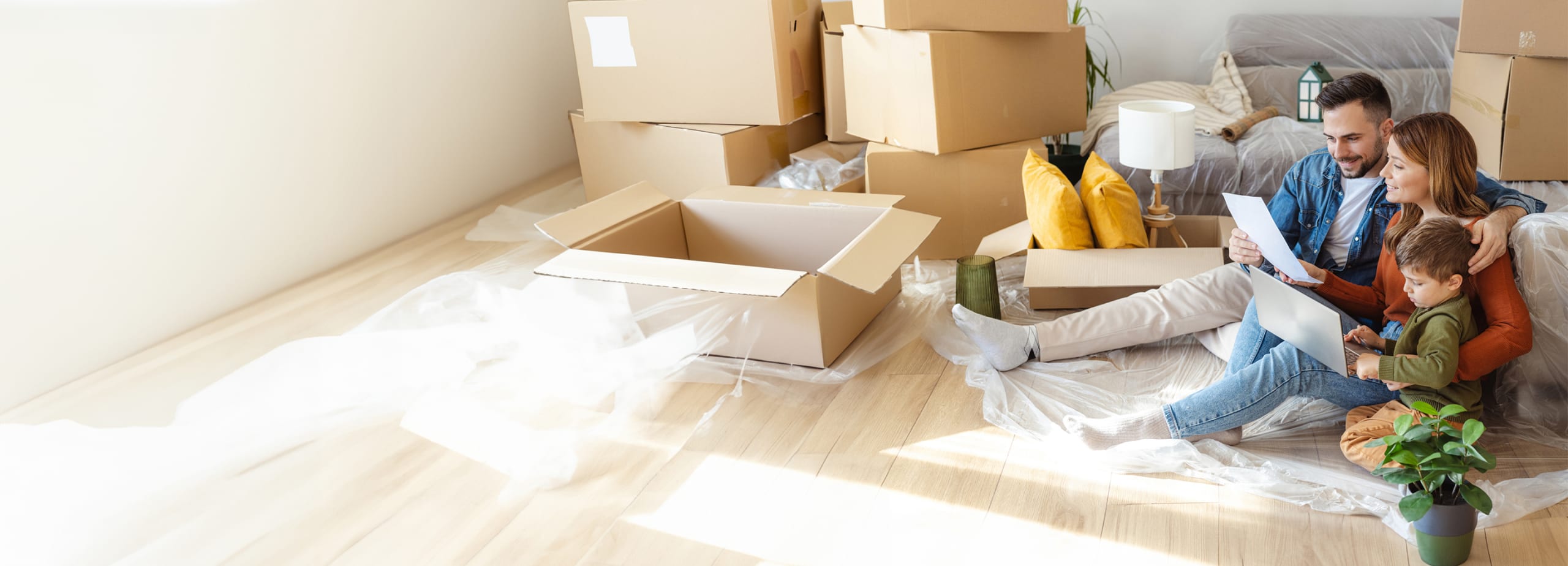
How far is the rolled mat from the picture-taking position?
3.08m

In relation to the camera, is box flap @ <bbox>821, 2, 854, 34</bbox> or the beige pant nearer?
the beige pant

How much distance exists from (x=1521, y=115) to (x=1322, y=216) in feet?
2.67

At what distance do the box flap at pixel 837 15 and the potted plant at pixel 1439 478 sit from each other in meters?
2.22

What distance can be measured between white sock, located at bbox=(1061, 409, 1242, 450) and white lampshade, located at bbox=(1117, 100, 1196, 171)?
938 millimetres

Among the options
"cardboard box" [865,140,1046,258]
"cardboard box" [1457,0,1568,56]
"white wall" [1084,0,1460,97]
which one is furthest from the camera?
"white wall" [1084,0,1460,97]

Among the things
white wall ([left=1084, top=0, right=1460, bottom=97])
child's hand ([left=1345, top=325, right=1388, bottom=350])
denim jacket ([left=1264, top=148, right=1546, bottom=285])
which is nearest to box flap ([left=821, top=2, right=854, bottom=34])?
white wall ([left=1084, top=0, right=1460, bottom=97])

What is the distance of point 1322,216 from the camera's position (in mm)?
1948

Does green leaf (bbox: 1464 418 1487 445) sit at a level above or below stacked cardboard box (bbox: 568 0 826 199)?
below

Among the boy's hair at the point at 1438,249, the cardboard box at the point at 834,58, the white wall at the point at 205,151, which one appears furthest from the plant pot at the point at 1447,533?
the white wall at the point at 205,151

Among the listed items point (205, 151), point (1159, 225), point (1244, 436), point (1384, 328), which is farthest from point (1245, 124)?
point (205, 151)

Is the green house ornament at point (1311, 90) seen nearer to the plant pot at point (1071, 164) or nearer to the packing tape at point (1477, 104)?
the packing tape at point (1477, 104)

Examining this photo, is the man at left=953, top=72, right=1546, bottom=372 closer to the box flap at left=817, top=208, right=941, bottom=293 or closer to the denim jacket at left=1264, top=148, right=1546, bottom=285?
the denim jacket at left=1264, top=148, right=1546, bottom=285

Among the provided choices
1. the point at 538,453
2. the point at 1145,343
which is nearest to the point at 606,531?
the point at 538,453

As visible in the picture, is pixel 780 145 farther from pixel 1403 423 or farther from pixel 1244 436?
pixel 1403 423
